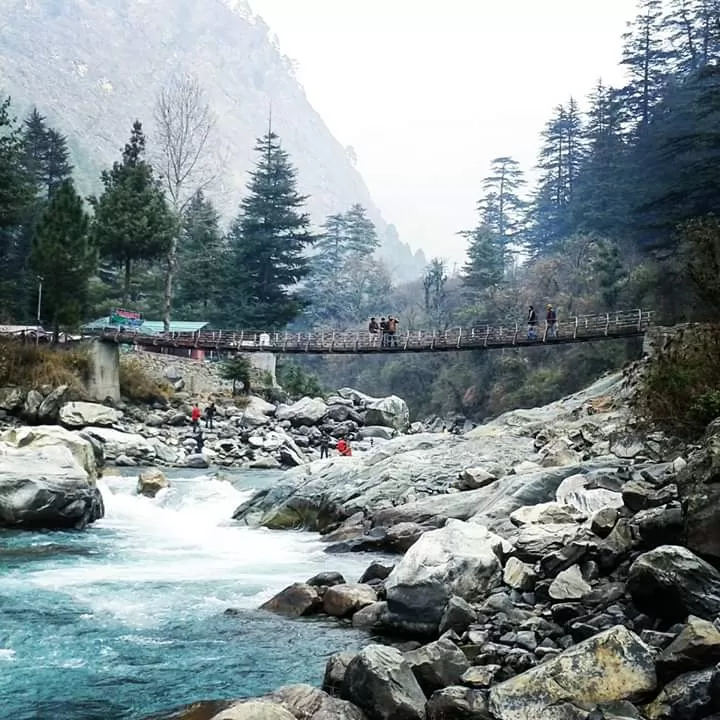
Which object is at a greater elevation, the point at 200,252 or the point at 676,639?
the point at 200,252

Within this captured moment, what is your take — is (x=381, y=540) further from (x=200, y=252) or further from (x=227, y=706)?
(x=200, y=252)

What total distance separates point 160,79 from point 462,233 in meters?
114

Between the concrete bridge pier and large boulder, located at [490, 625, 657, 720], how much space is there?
24.9 meters

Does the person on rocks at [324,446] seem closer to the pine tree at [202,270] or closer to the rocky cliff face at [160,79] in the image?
the pine tree at [202,270]

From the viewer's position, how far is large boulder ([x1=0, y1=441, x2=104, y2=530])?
41.7 feet

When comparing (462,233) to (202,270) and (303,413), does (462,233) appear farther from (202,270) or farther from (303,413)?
(303,413)

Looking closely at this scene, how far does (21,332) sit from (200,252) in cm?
1856

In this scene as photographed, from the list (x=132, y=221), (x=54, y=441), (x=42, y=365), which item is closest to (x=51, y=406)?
(x=42, y=365)

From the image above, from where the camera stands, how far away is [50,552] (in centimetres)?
1120

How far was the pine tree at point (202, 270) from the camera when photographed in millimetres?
43594

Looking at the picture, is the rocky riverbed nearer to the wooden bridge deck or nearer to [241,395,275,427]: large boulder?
the wooden bridge deck

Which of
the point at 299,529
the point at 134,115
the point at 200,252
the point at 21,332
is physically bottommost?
the point at 299,529

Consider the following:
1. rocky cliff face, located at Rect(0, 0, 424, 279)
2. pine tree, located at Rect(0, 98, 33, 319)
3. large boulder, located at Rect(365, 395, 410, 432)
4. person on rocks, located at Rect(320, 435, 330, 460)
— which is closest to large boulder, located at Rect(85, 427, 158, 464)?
person on rocks, located at Rect(320, 435, 330, 460)

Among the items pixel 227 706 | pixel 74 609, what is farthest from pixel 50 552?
pixel 227 706
